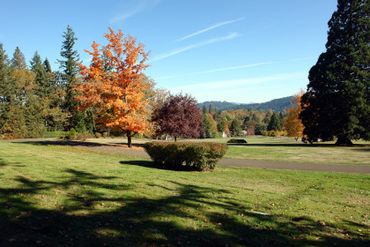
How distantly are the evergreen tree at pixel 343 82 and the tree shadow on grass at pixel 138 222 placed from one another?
31.8 meters

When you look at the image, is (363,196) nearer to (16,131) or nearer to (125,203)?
(125,203)

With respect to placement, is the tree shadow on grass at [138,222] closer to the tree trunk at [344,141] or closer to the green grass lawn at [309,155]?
the green grass lawn at [309,155]

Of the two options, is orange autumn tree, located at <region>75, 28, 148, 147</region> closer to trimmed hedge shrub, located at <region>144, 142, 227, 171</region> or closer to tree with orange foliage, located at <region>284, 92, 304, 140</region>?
trimmed hedge shrub, located at <region>144, 142, 227, 171</region>

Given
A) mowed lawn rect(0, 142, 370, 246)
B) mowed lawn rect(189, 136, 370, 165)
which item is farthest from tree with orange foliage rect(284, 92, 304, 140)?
mowed lawn rect(0, 142, 370, 246)

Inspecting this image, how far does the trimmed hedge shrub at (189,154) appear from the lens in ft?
47.8

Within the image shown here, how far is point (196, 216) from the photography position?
271 inches

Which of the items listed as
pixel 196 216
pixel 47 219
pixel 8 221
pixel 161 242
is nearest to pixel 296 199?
pixel 196 216

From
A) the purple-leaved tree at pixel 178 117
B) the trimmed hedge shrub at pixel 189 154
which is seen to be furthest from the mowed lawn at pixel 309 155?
the trimmed hedge shrub at pixel 189 154

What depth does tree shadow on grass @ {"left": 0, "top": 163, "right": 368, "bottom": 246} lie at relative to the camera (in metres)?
5.33

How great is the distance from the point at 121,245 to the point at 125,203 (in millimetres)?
2358

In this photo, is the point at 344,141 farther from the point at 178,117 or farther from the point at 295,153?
the point at 178,117

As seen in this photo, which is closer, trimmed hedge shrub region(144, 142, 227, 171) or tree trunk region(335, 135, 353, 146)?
trimmed hedge shrub region(144, 142, 227, 171)

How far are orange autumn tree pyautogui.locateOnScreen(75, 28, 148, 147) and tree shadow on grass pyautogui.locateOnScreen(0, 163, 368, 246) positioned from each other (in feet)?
56.4

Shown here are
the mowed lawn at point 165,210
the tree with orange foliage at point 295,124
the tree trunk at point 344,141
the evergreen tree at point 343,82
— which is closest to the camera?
the mowed lawn at point 165,210
